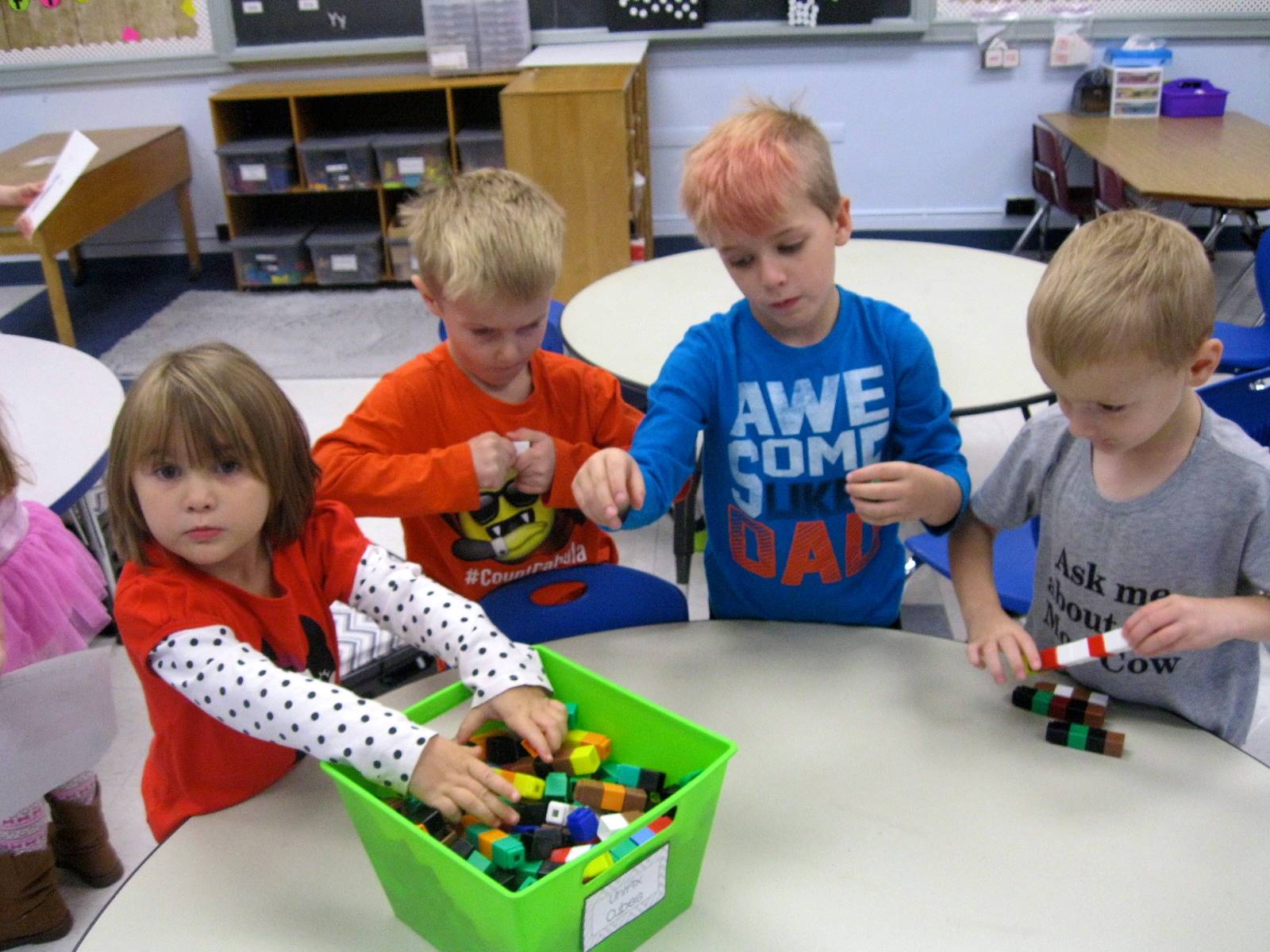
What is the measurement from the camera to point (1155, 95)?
4461 mm

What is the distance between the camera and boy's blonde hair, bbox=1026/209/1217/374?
99 centimetres

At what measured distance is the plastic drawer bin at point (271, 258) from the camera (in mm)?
4922

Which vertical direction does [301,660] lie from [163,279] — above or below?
above

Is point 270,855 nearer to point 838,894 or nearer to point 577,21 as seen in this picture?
point 838,894

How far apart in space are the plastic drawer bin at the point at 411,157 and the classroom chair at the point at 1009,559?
3393 mm

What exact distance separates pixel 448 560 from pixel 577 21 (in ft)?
13.1

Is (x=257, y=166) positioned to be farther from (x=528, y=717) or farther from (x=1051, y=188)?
(x=528, y=717)

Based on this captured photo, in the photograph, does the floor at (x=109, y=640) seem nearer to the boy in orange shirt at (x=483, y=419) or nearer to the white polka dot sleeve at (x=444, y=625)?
the white polka dot sleeve at (x=444, y=625)

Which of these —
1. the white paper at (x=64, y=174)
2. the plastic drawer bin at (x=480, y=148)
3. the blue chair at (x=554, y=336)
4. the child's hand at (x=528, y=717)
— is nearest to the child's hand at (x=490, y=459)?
the child's hand at (x=528, y=717)

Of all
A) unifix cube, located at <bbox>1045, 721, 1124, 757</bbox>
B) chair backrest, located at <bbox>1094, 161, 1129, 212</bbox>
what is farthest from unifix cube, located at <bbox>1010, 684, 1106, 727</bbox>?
chair backrest, located at <bbox>1094, 161, 1129, 212</bbox>

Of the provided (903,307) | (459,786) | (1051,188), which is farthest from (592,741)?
(1051,188)

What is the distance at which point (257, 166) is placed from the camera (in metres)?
4.79

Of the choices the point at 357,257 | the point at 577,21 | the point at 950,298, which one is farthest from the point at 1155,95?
the point at 357,257

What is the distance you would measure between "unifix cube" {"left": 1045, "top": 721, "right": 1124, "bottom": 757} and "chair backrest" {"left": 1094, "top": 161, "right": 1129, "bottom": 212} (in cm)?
317
